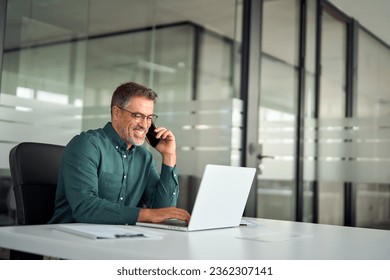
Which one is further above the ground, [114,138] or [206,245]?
[114,138]

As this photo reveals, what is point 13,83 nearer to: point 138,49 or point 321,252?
point 138,49

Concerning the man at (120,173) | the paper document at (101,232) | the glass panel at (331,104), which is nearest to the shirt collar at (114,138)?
the man at (120,173)

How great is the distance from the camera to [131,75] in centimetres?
396

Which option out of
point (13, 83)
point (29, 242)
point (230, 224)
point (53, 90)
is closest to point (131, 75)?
point (53, 90)

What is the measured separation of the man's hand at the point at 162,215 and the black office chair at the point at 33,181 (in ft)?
1.77

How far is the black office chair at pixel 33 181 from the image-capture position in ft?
7.22

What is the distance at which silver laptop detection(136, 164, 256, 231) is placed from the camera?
1756 millimetres

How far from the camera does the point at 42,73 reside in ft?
10.9

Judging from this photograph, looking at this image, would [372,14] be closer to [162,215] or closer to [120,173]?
[120,173]

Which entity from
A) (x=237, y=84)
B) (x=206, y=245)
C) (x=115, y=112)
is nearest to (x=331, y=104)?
(x=237, y=84)

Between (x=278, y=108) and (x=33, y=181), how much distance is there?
337 cm

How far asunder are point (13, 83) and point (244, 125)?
2017mm

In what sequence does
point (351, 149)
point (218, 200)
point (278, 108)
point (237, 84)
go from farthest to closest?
point (278, 108) < point (351, 149) < point (237, 84) < point (218, 200)

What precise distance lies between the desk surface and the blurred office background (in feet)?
5.58
